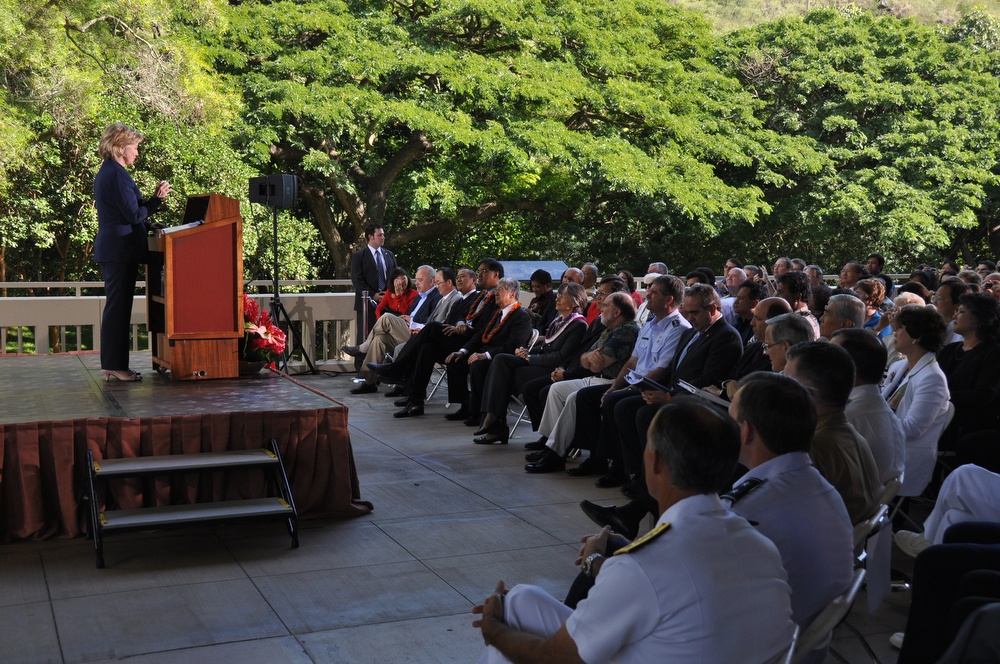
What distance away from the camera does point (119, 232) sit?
19.0 ft

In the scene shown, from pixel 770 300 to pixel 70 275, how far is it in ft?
46.6

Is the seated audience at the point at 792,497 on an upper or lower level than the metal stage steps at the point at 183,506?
upper

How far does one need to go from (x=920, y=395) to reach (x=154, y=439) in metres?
3.64

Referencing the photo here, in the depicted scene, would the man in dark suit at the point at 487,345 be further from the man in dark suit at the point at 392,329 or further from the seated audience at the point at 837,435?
the seated audience at the point at 837,435

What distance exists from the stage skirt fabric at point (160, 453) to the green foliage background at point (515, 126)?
723cm

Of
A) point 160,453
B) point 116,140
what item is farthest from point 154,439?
point 116,140

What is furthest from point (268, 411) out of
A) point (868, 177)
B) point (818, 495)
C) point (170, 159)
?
point (868, 177)

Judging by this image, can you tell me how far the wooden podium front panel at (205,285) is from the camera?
579cm

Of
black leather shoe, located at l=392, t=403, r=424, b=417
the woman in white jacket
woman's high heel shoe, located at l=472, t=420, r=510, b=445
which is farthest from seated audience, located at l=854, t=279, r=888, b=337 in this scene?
black leather shoe, located at l=392, t=403, r=424, b=417

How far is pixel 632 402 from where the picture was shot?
5.81m

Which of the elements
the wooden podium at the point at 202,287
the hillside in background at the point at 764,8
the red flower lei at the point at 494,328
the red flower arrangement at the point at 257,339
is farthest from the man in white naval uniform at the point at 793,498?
the hillside in background at the point at 764,8

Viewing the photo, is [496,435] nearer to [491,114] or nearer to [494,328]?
[494,328]

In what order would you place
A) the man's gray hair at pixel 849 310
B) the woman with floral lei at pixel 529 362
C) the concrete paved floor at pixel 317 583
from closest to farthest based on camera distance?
the concrete paved floor at pixel 317 583, the man's gray hair at pixel 849 310, the woman with floral lei at pixel 529 362

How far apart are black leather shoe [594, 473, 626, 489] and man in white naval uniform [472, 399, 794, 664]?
3.76m
